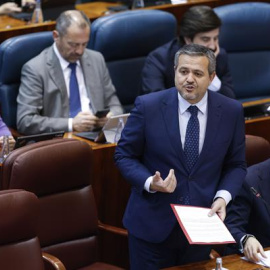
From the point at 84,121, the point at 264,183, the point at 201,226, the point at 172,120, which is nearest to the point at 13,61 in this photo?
the point at 84,121

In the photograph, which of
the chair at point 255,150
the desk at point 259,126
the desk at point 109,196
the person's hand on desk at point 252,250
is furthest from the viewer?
the desk at point 259,126

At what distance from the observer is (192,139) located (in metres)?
2.69

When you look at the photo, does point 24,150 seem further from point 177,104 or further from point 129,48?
point 129,48

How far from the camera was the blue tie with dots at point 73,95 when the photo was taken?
3934 millimetres

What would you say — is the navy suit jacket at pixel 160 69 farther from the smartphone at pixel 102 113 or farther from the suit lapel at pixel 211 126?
the suit lapel at pixel 211 126

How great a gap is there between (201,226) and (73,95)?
157 centimetres

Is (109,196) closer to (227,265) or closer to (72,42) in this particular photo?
(72,42)

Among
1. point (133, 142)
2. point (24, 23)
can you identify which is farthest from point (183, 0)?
point (133, 142)

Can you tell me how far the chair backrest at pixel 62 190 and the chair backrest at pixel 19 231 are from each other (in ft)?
1.07

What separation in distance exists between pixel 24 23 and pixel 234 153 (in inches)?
76.9

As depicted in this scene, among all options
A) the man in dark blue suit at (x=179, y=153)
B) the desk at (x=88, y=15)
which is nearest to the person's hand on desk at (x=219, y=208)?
the man in dark blue suit at (x=179, y=153)

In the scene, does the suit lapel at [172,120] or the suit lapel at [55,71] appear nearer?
the suit lapel at [172,120]

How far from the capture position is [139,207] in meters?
2.74

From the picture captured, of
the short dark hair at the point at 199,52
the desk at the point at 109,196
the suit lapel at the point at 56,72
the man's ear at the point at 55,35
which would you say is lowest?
the desk at the point at 109,196
